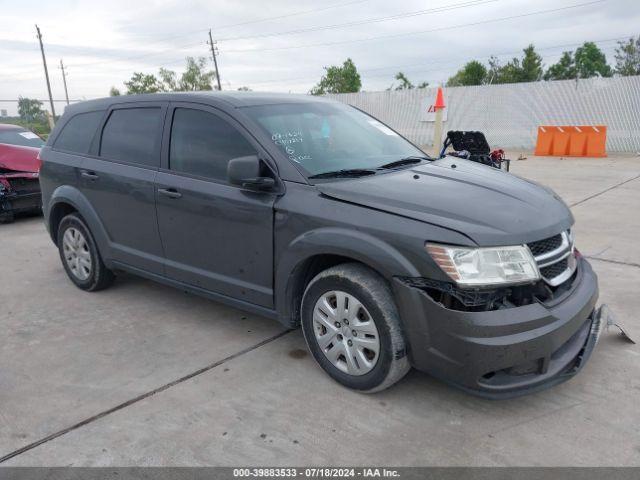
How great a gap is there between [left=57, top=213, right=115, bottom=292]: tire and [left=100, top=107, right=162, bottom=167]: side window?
77 cm

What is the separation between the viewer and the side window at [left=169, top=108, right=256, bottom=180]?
350cm

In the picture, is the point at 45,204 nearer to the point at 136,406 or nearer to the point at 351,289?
the point at 136,406

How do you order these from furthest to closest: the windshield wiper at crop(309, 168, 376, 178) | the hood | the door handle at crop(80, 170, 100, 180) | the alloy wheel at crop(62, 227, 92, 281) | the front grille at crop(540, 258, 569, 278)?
the hood → the alloy wheel at crop(62, 227, 92, 281) → the door handle at crop(80, 170, 100, 180) → the windshield wiper at crop(309, 168, 376, 178) → the front grille at crop(540, 258, 569, 278)

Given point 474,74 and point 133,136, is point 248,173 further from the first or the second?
point 474,74

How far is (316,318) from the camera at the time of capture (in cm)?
312

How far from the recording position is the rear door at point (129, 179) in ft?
13.1

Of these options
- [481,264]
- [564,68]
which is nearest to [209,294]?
[481,264]

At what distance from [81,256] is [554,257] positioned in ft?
13.1

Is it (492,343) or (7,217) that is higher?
(492,343)

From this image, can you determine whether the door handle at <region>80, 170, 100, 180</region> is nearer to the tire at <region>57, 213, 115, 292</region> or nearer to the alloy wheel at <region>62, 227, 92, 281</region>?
the tire at <region>57, 213, 115, 292</region>

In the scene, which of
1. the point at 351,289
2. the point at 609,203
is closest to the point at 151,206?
the point at 351,289

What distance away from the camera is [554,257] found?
2.82 meters

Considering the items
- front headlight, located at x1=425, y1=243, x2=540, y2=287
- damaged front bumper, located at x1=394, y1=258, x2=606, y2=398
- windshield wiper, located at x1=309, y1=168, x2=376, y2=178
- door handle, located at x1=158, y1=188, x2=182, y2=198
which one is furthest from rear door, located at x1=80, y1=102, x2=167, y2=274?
front headlight, located at x1=425, y1=243, x2=540, y2=287

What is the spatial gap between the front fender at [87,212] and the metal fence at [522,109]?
19398mm
